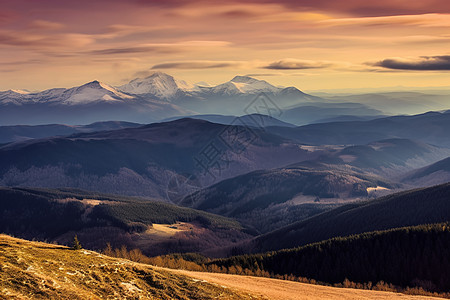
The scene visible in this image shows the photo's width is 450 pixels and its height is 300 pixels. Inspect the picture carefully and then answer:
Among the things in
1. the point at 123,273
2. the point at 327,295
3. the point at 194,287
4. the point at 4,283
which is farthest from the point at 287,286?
the point at 4,283

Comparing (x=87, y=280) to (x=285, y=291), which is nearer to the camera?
(x=87, y=280)

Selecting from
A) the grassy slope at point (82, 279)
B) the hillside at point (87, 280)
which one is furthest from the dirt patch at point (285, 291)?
the grassy slope at point (82, 279)

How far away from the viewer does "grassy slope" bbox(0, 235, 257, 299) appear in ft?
290

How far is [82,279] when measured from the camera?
9969 centimetres

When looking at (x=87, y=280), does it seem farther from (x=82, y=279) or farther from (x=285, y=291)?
(x=285, y=291)

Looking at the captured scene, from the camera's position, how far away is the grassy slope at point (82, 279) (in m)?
88.2

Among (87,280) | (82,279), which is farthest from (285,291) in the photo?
(82,279)

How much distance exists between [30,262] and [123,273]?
20230 mm

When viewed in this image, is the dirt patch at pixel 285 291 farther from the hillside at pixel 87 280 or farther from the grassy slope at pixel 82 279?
the grassy slope at pixel 82 279

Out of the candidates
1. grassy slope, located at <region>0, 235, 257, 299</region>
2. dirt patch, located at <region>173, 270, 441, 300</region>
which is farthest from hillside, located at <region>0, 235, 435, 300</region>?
dirt patch, located at <region>173, 270, 441, 300</region>

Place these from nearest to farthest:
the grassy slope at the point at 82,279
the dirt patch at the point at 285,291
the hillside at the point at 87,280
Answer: the grassy slope at the point at 82,279 → the hillside at the point at 87,280 → the dirt patch at the point at 285,291

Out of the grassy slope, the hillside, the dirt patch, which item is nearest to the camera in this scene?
the grassy slope

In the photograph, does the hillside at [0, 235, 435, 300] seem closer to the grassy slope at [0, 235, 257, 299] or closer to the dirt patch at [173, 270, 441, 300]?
the grassy slope at [0, 235, 257, 299]

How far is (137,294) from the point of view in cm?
10288
